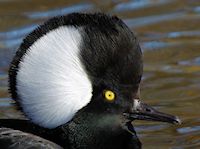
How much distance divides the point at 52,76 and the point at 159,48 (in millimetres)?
4691

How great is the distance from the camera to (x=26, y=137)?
809cm

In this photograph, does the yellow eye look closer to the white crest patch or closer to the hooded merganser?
the hooded merganser

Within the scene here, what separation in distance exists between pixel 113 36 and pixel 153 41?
15.5ft

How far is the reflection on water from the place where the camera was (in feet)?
33.5

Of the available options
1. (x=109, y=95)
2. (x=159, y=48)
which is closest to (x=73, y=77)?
(x=109, y=95)

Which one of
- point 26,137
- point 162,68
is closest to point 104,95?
point 26,137

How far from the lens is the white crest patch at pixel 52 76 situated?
8008 mm

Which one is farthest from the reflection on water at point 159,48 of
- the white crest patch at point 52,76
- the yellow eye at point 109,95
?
the white crest patch at point 52,76

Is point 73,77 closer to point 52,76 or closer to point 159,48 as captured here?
point 52,76

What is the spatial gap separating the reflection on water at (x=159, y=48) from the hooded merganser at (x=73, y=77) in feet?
5.09

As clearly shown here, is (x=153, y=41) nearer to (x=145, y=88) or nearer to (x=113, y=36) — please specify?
(x=145, y=88)

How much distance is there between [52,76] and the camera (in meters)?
8.02

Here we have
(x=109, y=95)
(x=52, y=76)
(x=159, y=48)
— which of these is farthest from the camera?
(x=159, y=48)

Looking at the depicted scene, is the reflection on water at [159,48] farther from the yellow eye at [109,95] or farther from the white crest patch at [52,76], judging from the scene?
the white crest patch at [52,76]
